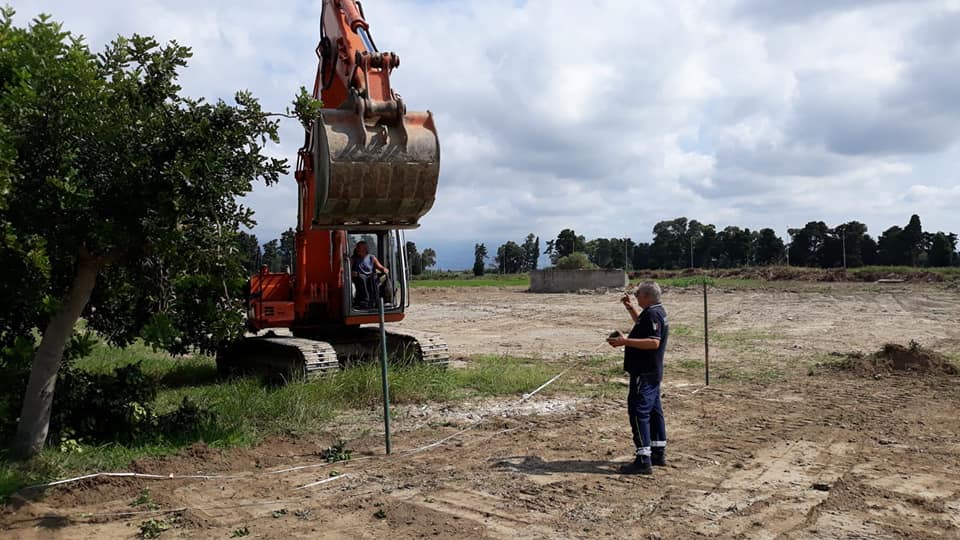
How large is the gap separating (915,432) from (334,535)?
6.40m

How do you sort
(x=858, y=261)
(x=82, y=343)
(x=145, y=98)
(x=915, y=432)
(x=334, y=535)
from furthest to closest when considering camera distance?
1. (x=858, y=261)
2. (x=915, y=432)
3. (x=82, y=343)
4. (x=145, y=98)
5. (x=334, y=535)

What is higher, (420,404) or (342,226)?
(342,226)

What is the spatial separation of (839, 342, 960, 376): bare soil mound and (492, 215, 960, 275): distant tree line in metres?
45.9

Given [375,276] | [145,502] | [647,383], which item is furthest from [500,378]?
[145,502]

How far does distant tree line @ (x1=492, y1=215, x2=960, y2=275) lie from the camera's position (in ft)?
222

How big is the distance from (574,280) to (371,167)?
34763 millimetres

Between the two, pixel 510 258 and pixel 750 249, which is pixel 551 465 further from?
pixel 510 258

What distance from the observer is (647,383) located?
707cm

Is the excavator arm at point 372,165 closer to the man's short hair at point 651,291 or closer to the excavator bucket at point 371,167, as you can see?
the excavator bucket at point 371,167

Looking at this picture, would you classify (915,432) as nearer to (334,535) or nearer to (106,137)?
(334,535)

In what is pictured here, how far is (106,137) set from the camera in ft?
21.7

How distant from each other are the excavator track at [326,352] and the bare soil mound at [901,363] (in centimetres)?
674

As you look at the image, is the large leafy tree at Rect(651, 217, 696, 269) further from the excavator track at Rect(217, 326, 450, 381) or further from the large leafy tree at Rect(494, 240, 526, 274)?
the excavator track at Rect(217, 326, 450, 381)

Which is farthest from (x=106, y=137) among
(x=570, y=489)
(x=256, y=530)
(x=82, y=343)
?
(x=570, y=489)
